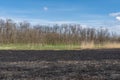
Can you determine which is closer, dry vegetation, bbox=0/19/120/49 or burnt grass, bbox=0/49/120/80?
burnt grass, bbox=0/49/120/80

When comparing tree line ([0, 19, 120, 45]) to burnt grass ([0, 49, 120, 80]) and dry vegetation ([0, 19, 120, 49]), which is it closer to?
dry vegetation ([0, 19, 120, 49])

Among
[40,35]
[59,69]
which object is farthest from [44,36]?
[59,69]

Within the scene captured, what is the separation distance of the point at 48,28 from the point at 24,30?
6.19 m

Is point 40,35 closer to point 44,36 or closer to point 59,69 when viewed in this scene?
point 44,36

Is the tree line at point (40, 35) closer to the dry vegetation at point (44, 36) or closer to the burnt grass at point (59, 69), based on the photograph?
the dry vegetation at point (44, 36)

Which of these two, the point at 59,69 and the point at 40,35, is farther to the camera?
the point at 40,35

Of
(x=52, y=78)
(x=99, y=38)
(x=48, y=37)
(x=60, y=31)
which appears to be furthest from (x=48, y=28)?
(x=52, y=78)

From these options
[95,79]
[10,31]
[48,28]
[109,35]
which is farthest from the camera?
[109,35]

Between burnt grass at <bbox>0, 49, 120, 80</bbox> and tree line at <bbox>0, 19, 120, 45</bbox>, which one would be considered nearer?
burnt grass at <bbox>0, 49, 120, 80</bbox>

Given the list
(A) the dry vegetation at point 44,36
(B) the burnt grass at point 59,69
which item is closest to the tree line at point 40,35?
(A) the dry vegetation at point 44,36

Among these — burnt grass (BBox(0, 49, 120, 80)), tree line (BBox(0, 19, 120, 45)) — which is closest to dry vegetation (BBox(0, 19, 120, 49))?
tree line (BBox(0, 19, 120, 45))

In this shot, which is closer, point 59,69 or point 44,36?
point 59,69

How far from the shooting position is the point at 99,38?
51.9 m

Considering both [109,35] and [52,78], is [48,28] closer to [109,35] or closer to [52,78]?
[109,35]
